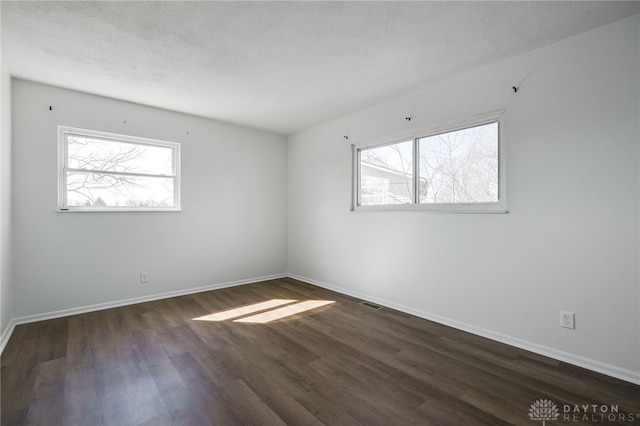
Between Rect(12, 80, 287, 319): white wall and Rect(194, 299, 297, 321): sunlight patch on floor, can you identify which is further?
Rect(194, 299, 297, 321): sunlight patch on floor

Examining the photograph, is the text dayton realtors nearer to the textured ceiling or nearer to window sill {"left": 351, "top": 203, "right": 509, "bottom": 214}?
window sill {"left": 351, "top": 203, "right": 509, "bottom": 214}

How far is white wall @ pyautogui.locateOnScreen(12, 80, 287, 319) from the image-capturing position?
310 cm

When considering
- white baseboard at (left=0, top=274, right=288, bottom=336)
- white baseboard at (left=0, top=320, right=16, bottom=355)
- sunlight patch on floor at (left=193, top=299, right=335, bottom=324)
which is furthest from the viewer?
sunlight patch on floor at (left=193, top=299, right=335, bottom=324)

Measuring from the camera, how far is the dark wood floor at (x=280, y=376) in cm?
171

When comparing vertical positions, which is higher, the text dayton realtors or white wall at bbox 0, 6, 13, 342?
white wall at bbox 0, 6, 13, 342

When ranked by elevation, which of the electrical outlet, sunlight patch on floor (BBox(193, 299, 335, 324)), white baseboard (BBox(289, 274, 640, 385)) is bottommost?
sunlight patch on floor (BBox(193, 299, 335, 324))

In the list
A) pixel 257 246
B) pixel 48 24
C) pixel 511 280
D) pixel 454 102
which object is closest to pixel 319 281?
pixel 257 246

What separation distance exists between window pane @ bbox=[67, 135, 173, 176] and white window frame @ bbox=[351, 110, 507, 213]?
2695 mm

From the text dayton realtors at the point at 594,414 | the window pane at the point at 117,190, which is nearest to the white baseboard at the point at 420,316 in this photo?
the text dayton realtors at the point at 594,414

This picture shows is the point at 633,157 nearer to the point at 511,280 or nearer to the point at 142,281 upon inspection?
the point at 511,280

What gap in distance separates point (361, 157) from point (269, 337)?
2.69 metres

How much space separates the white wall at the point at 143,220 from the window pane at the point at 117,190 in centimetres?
16

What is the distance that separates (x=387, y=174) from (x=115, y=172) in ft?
11.5

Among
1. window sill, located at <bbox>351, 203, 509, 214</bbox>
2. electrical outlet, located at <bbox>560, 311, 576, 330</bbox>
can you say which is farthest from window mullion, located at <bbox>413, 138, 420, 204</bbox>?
electrical outlet, located at <bbox>560, 311, 576, 330</bbox>
